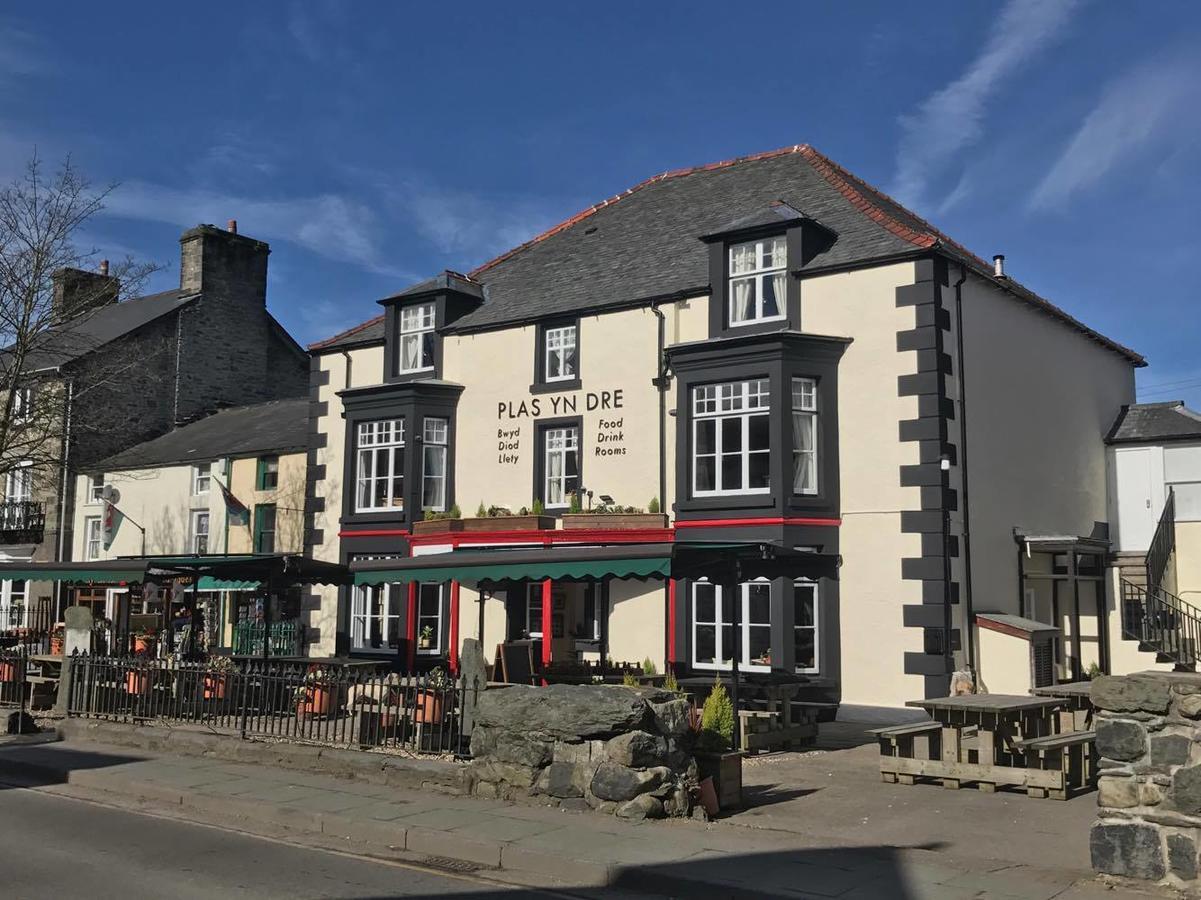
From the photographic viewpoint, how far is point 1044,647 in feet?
62.5

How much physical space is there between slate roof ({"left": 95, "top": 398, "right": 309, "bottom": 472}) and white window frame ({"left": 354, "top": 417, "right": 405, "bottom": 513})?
5.10m

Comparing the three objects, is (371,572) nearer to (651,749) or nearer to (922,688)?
(651,749)

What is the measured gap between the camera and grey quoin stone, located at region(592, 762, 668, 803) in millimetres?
9992

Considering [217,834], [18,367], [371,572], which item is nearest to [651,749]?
[217,834]

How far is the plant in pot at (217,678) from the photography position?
49.7 ft

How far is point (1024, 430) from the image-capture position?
68.5 ft

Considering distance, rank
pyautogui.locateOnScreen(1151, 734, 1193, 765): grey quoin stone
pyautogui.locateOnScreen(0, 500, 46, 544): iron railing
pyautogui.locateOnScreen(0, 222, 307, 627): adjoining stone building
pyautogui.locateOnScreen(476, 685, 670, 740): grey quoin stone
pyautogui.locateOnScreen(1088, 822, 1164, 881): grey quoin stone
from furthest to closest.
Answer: pyautogui.locateOnScreen(0, 500, 46, 544): iron railing
pyautogui.locateOnScreen(0, 222, 307, 627): adjoining stone building
pyautogui.locateOnScreen(476, 685, 670, 740): grey quoin stone
pyautogui.locateOnScreen(1088, 822, 1164, 881): grey quoin stone
pyautogui.locateOnScreen(1151, 734, 1193, 765): grey quoin stone

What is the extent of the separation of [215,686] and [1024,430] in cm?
1505

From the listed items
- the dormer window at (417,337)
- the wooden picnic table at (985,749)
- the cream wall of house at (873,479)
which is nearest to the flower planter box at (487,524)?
the dormer window at (417,337)

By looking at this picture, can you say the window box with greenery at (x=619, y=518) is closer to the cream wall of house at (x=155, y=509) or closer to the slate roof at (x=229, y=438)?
the slate roof at (x=229, y=438)

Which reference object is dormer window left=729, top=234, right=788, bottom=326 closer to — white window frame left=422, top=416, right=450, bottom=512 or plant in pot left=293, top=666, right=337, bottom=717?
white window frame left=422, top=416, right=450, bottom=512

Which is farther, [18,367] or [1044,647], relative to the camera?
[18,367]

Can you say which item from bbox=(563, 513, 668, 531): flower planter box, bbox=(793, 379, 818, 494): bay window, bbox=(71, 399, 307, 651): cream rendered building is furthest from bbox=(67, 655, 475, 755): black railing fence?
bbox=(71, 399, 307, 651): cream rendered building

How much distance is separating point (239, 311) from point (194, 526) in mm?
9172
